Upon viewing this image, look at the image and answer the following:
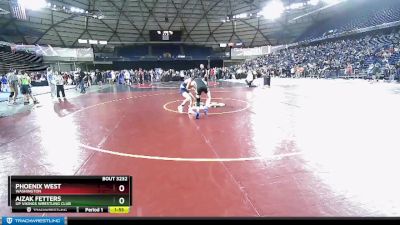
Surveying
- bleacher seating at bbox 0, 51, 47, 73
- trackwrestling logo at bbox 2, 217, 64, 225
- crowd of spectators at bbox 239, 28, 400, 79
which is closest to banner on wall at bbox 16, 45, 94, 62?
bleacher seating at bbox 0, 51, 47, 73

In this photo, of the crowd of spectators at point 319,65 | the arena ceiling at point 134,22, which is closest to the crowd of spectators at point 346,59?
the crowd of spectators at point 319,65

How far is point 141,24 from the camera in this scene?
45.8 m

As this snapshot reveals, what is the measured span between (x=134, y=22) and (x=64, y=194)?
1790 inches

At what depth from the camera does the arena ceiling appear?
123 feet

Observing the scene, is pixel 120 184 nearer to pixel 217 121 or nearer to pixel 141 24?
pixel 217 121

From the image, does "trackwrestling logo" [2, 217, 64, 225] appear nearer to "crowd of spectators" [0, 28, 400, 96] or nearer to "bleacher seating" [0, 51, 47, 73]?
"crowd of spectators" [0, 28, 400, 96]

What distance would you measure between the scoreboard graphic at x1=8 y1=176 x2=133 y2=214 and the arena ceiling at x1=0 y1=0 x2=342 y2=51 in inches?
1419

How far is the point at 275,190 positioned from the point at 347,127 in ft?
14.8

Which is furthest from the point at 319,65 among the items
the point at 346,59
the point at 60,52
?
the point at 60,52

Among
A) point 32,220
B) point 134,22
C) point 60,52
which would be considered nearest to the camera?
point 32,220

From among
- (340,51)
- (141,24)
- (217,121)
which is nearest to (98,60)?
(141,24)

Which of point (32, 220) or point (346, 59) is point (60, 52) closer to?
point (346, 59)

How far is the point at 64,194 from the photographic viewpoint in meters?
2.40

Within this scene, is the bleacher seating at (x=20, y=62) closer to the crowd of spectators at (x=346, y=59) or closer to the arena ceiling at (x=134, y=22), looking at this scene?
the arena ceiling at (x=134, y=22)
